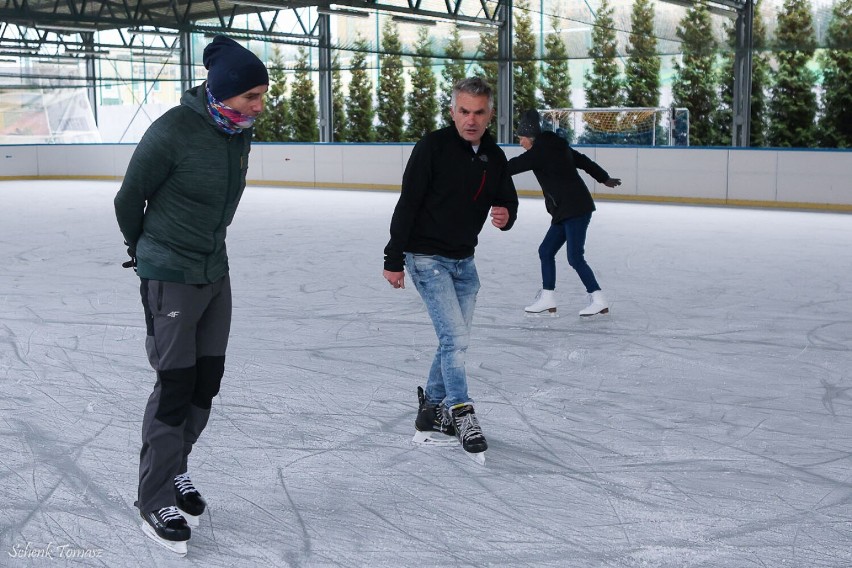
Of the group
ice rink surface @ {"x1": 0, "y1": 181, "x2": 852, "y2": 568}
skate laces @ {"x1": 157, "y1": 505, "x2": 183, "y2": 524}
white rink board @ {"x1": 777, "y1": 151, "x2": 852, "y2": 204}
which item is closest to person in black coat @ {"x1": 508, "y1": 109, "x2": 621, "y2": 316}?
ice rink surface @ {"x1": 0, "y1": 181, "x2": 852, "y2": 568}

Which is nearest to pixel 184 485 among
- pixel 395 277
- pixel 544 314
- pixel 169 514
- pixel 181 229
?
pixel 169 514

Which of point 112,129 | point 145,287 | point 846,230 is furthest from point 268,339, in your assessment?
point 112,129

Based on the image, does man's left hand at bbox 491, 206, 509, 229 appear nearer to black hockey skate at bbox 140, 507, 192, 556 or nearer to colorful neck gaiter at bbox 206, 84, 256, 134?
colorful neck gaiter at bbox 206, 84, 256, 134

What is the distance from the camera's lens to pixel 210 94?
2.61 meters

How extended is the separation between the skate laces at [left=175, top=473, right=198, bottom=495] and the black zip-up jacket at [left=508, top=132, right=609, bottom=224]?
10.7 ft

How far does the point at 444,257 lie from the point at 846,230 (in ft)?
29.1

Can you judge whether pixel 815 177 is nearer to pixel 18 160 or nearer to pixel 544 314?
pixel 544 314

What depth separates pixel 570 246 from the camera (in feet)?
19.8

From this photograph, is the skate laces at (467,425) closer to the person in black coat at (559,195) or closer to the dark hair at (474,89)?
the dark hair at (474,89)

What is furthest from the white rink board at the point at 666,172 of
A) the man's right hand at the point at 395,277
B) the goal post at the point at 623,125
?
the man's right hand at the point at 395,277

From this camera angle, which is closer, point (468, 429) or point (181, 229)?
point (181, 229)

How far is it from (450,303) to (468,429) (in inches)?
17.5

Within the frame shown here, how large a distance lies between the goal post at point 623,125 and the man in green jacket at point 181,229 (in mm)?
16621

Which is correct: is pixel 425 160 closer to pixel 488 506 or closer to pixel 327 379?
pixel 488 506
